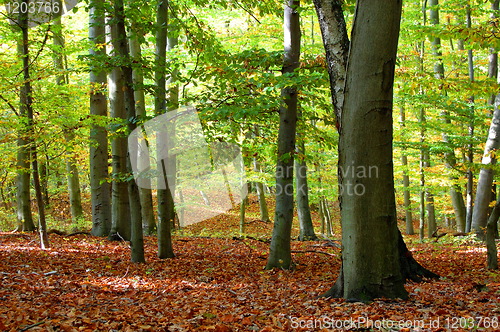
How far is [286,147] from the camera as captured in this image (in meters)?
7.00

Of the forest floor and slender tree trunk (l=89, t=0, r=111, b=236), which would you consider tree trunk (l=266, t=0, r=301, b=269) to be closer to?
the forest floor

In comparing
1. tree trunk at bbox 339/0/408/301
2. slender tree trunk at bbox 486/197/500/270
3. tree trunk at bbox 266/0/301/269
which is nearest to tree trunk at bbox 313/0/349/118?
tree trunk at bbox 339/0/408/301

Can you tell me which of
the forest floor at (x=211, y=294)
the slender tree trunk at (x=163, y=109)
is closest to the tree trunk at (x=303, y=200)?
the forest floor at (x=211, y=294)

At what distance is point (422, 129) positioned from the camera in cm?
1320

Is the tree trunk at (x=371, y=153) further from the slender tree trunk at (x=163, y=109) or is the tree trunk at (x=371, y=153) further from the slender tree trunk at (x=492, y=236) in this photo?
the slender tree trunk at (x=163, y=109)

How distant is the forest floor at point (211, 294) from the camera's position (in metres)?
3.48

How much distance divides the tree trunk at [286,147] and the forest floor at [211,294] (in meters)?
0.40

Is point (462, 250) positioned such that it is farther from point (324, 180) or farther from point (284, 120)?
point (324, 180)

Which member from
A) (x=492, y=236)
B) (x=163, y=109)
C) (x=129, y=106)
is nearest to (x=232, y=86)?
(x=163, y=109)

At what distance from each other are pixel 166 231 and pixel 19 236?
Result: 5.30 metres

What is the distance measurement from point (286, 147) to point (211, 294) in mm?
2936

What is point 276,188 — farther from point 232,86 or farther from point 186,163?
point 186,163

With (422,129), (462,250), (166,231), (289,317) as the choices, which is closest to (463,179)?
(422,129)

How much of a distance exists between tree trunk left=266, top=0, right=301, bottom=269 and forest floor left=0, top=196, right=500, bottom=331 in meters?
→ 0.40
